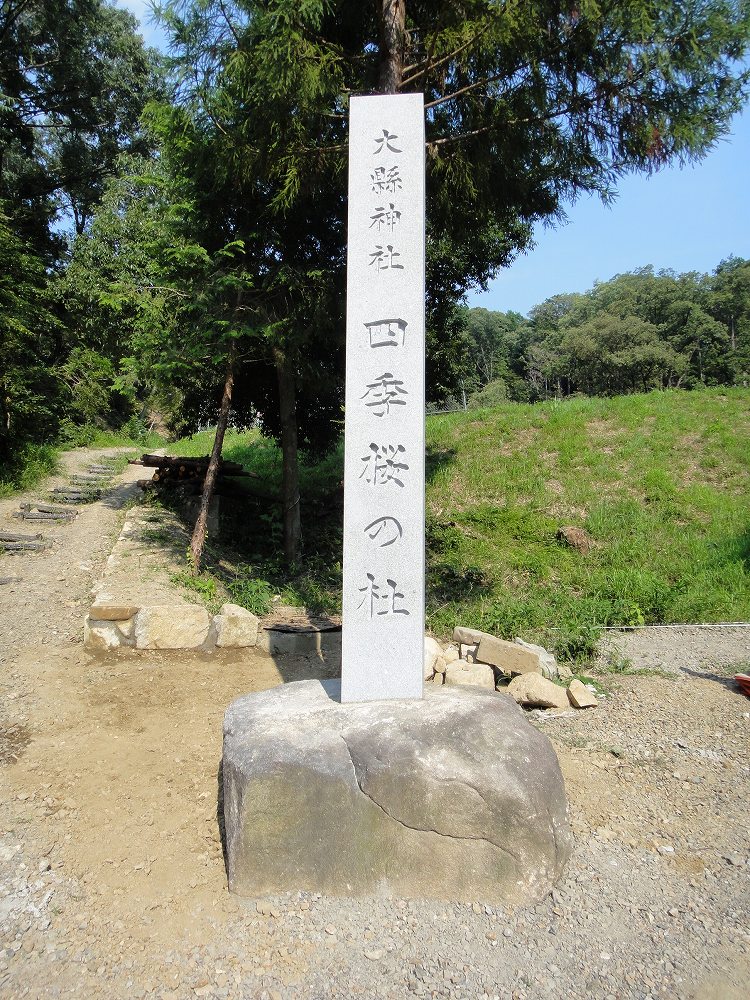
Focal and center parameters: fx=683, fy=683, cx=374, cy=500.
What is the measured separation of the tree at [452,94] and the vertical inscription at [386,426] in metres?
2.41

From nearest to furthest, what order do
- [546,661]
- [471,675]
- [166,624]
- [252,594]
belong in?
[471,675] < [546,661] < [166,624] < [252,594]

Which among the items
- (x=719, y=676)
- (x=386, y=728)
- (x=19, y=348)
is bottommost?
(x=719, y=676)

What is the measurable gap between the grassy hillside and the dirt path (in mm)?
2099

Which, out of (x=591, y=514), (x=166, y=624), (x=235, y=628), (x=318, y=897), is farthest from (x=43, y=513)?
(x=318, y=897)

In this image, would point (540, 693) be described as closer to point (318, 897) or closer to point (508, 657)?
point (508, 657)

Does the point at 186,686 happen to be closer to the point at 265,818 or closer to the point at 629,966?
the point at 265,818

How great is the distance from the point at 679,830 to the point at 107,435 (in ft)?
59.8

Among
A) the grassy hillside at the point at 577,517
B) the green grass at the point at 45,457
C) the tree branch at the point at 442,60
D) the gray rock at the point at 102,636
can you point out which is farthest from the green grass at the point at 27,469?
the tree branch at the point at 442,60

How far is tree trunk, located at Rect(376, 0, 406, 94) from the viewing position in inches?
230

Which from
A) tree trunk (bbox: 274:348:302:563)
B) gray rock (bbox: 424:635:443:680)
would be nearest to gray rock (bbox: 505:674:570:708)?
gray rock (bbox: 424:635:443:680)

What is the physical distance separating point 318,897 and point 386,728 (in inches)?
28.4

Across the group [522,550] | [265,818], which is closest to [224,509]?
[522,550]

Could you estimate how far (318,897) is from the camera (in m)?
2.79

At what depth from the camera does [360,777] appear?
2869 millimetres
